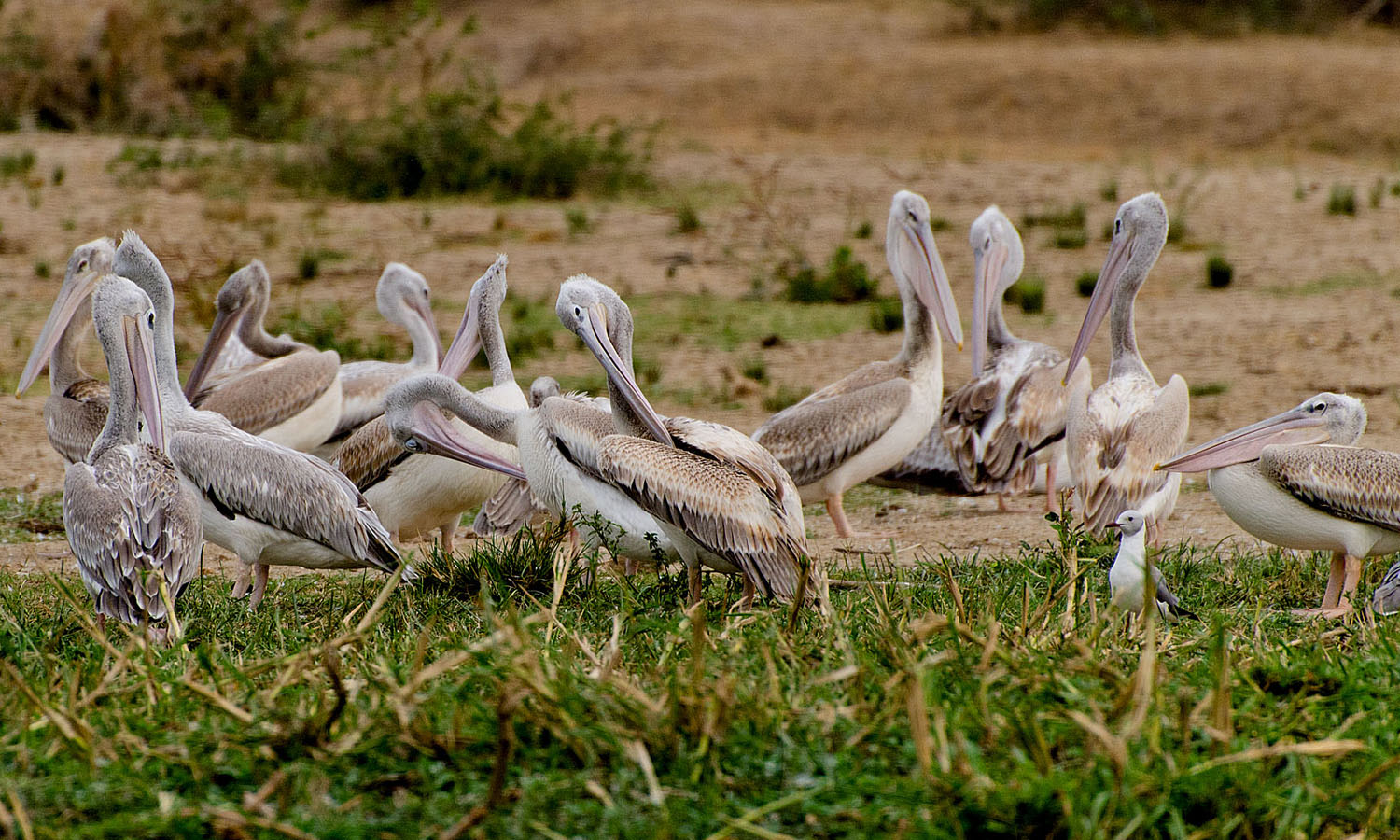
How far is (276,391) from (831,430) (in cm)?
249

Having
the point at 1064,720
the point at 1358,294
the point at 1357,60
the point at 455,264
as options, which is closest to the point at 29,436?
the point at 455,264

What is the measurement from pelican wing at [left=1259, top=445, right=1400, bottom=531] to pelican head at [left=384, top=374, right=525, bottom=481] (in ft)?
8.27

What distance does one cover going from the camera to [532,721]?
3160mm

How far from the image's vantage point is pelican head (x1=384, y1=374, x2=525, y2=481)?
572 cm

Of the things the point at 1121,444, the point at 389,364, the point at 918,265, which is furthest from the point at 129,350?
the point at 918,265

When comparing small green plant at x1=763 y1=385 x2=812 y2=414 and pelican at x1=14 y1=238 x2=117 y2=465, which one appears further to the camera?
small green plant at x1=763 y1=385 x2=812 y2=414

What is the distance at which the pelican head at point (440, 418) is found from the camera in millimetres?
5719

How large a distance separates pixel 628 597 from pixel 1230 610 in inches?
71.4

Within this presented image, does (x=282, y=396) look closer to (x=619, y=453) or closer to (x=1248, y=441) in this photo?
(x=619, y=453)

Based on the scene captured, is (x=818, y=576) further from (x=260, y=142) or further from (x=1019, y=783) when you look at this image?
(x=260, y=142)

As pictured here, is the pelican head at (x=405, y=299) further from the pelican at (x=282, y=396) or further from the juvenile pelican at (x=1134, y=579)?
the juvenile pelican at (x=1134, y=579)

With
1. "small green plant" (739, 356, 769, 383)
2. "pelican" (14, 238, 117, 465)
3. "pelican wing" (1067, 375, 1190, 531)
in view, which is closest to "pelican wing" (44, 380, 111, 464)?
"pelican" (14, 238, 117, 465)

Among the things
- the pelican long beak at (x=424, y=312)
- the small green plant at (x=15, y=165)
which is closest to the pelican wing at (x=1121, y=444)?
the pelican long beak at (x=424, y=312)

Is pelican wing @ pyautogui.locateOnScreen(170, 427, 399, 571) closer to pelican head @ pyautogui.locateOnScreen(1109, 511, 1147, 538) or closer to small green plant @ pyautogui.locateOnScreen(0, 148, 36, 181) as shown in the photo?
pelican head @ pyautogui.locateOnScreen(1109, 511, 1147, 538)
